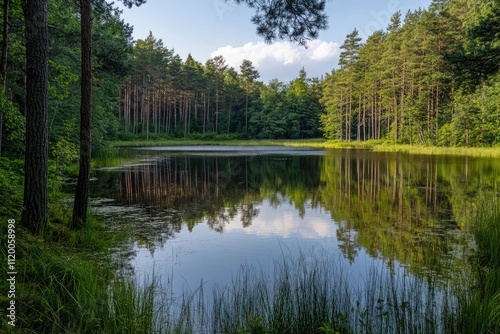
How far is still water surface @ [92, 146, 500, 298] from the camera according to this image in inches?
283

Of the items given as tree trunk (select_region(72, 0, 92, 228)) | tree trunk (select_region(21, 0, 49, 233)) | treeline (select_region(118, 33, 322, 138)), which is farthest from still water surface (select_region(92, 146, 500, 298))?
treeline (select_region(118, 33, 322, 138))

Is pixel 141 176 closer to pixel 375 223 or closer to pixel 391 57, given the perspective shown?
pixel 375 223

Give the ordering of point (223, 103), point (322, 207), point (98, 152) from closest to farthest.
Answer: point (322, 207) < point (98, 152) < point (223, 103)

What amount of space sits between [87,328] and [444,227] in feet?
28.8

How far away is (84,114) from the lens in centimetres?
805

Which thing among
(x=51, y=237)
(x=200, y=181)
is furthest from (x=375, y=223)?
(x=200, y=181)

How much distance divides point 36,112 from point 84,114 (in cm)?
199

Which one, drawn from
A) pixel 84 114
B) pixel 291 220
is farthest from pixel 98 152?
pixel 84 114

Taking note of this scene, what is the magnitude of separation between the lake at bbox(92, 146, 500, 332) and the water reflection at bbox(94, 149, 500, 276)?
32 millimetres

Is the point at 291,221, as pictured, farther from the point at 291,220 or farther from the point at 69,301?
the point at 69,301

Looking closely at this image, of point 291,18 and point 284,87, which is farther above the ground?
point 284,87

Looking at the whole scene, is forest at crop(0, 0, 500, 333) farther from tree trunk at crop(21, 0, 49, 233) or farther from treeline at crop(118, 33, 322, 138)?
treeline at crop(118, 33, 322, 138)

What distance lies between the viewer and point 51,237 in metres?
6.63

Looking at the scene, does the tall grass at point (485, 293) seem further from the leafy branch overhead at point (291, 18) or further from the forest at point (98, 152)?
the leafy branch overhead at point (291, 18)
